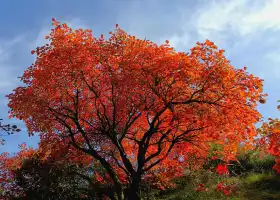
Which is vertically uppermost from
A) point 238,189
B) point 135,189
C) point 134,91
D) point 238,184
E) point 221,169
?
point 134,91

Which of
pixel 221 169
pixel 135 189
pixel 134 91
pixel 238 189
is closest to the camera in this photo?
pixel 134 91

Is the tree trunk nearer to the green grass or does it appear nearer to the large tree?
the large tree

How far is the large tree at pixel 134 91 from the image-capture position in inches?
600

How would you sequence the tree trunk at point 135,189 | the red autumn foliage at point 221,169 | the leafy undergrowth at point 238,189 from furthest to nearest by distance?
the red autumn foliage at point 221,169 → the leafy undergrowth at point 238,189 → the tree trunk at point 135,189

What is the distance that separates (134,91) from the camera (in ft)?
53.3

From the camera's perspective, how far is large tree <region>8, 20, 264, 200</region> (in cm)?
1525

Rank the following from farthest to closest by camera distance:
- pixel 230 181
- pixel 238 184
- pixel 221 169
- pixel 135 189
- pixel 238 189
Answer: pixel 221 169 → pixel 230 181 → pixel 238 184 → pixel 238 189 → pixel 135 189

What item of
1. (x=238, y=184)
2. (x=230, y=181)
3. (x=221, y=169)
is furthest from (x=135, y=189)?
(x=221, y=169)

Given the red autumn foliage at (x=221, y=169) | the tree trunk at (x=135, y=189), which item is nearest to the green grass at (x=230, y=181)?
the red autumn foliage at (x=221, y=169)

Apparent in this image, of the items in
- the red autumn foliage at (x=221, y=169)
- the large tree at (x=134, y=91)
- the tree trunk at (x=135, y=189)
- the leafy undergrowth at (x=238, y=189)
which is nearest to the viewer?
the large tree at (x=134, y=91)

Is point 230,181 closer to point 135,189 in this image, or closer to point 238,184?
point 238,184

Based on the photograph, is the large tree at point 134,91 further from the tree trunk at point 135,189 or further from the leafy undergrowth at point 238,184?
the leafy undergrowth at point 238,184

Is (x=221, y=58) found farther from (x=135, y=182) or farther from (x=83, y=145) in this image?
(x=83, y=145)

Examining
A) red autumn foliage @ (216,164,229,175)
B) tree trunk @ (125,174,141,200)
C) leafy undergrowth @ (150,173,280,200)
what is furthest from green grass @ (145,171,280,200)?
tree trunk @ (125,174,141,200)
